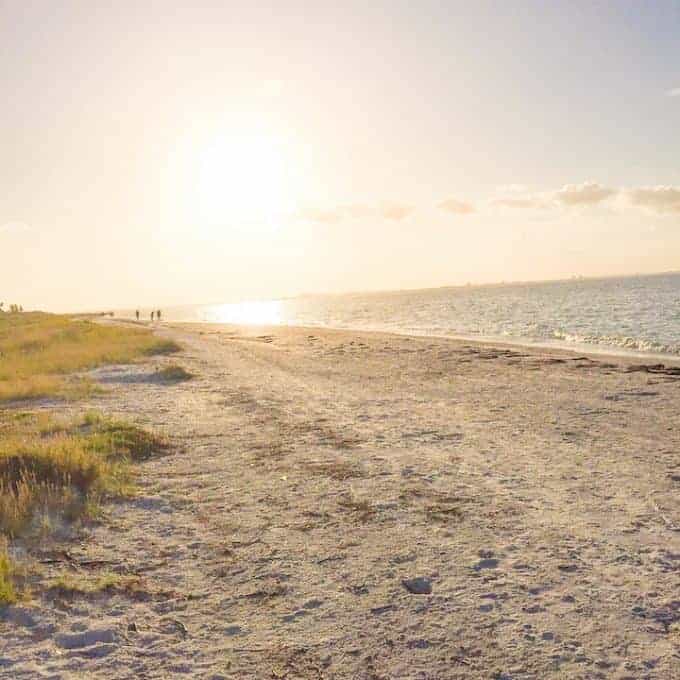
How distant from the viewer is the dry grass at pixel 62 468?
30.3ft

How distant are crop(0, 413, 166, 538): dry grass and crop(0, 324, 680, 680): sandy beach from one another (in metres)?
0.63

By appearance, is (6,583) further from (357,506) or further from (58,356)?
(58,356)

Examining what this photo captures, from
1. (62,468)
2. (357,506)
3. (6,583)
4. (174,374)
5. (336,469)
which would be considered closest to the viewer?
(6,583)

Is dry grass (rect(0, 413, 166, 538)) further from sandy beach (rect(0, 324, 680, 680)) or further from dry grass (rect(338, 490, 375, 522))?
dry grass (rect(338, 490, 375, 522))

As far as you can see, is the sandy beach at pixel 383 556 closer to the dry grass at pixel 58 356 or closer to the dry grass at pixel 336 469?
the dry grass at pixel 336 469

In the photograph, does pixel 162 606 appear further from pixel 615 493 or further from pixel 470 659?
pixel 615 493

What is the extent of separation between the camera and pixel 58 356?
32.0 metres

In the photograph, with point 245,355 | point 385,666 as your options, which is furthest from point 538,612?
point 245,355

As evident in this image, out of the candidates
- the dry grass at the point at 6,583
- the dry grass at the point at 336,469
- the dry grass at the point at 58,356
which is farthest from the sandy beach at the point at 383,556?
the dry grass at the point at 58,356

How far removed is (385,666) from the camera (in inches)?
214

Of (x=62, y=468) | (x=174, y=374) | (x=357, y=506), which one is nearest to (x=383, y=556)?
(x=357, y=506)

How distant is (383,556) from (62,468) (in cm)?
620

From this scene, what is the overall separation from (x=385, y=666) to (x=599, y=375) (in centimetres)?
2213

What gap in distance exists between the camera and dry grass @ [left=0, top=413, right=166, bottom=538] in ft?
30.3
